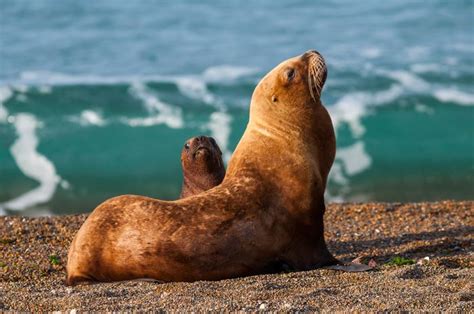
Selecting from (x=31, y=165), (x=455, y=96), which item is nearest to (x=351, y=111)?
(x=455, y=96)

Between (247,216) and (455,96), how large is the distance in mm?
13926

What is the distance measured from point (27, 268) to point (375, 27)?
21.0 meters

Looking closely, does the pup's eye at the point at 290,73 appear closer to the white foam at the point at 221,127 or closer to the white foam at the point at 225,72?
the white foam at the point at 221,127

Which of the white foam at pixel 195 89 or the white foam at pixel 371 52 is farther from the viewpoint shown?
the white foam at pixel 371 52

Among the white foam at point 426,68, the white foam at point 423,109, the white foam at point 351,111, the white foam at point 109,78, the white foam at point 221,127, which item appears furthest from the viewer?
the white foam at point 426,68

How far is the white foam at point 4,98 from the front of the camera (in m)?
20.2

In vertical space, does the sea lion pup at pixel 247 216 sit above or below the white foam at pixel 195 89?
above

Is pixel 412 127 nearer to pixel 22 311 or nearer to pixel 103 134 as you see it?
pixel 103 134

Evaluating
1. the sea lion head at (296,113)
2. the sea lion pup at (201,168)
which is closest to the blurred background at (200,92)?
the sea lion pup at (201,168)

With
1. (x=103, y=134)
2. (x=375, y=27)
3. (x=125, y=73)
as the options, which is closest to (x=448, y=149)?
(x=103, y=134)

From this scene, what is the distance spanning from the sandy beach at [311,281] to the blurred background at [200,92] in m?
4.89

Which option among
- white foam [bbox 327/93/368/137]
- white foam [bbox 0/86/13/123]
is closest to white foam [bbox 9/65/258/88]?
white foam [bbox 0/86/13/123]

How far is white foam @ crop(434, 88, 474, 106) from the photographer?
2070cm

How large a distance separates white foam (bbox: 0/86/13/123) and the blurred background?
0.15 feet
